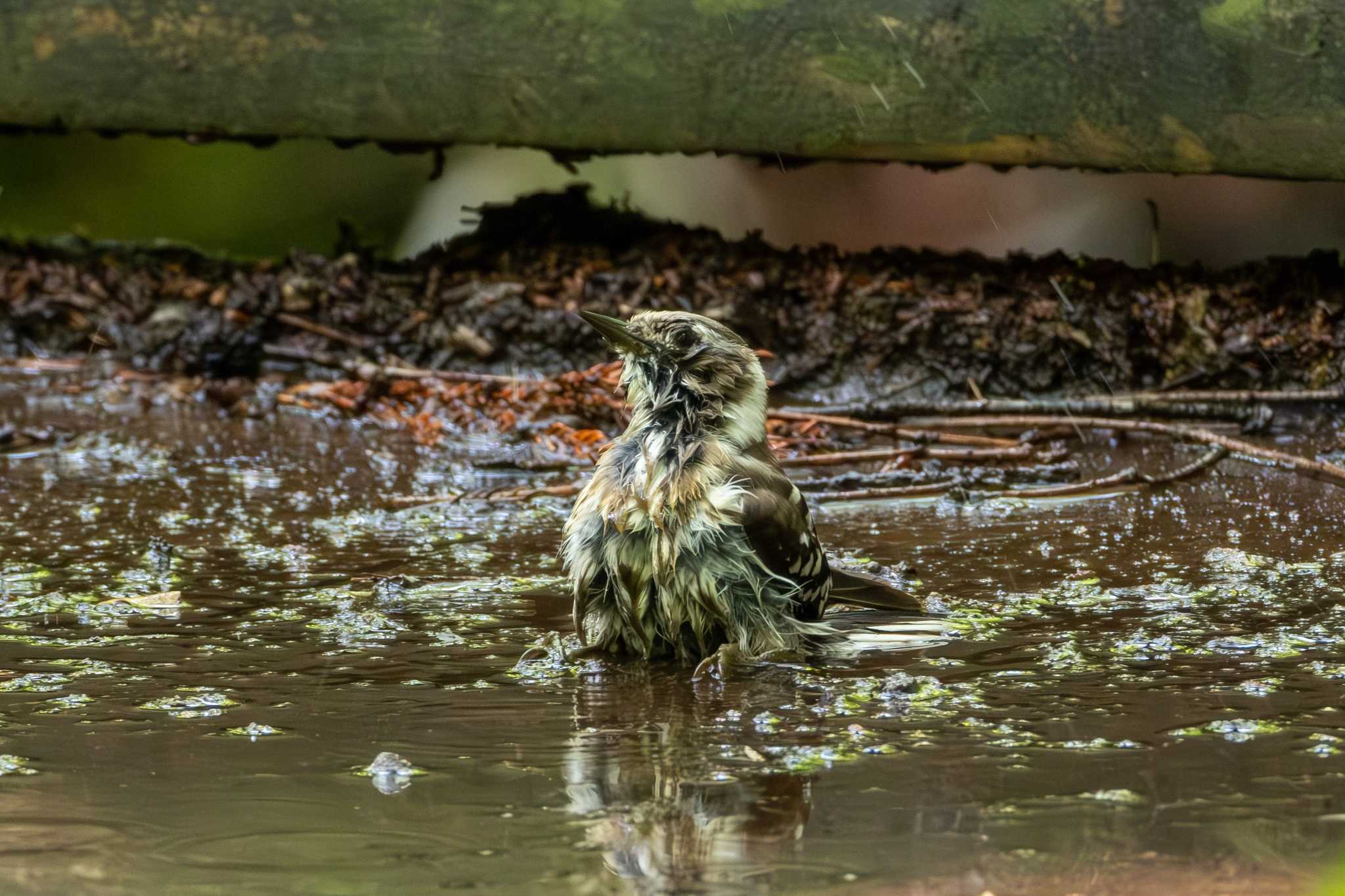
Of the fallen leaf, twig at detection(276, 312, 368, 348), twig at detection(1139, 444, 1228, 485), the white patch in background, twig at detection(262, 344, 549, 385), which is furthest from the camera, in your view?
the white patch in background

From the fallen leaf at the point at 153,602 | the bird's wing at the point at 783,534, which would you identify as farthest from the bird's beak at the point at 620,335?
the fallen leaf at the point at 153,602

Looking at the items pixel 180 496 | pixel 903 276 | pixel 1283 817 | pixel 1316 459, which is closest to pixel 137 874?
pixel 1283 817

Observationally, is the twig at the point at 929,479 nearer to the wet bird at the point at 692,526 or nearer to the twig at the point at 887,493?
the twig at the point at 887,493

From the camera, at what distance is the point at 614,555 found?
3.53 m

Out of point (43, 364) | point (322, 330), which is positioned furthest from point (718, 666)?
point (43, 364)

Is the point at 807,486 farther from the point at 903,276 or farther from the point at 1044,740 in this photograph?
the point at 1044,740

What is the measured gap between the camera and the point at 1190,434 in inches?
219

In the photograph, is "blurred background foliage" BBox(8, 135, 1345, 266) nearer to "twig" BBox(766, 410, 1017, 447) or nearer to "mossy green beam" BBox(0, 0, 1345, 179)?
"mossy green beam" BBox(0, 0, 1345, 179)

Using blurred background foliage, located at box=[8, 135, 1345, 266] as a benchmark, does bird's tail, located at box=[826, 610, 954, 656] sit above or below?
below

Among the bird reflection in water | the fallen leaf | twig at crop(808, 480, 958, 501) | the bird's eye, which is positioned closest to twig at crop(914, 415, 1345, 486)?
twig at crop(808, 480, 958, 501)

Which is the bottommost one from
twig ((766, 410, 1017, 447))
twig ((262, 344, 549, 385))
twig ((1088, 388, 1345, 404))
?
twig ((766, 410, 1017, 447))

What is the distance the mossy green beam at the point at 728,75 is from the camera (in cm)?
588

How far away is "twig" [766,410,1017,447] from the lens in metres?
5.72

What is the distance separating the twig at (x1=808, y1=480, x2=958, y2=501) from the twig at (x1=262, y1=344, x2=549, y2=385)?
5.30 feet
